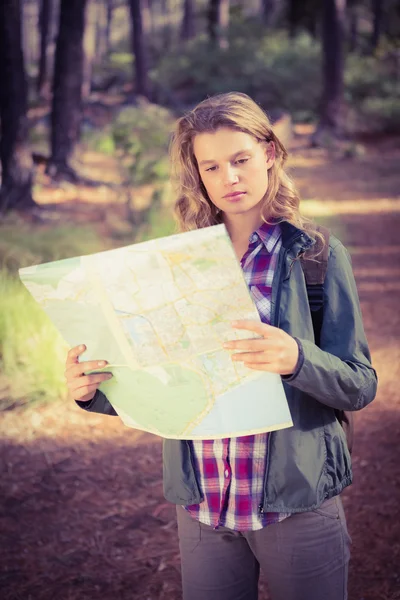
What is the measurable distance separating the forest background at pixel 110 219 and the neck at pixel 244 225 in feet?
2.12

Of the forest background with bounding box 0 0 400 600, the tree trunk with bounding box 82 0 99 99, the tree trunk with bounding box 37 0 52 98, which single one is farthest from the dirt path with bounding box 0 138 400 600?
the tree trunk with bounding box 37 0 52 98

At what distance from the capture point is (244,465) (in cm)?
168

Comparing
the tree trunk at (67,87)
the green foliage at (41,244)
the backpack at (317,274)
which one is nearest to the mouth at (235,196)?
the backpack at (317,274)

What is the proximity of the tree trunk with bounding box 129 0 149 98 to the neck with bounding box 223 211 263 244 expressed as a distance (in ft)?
77.7

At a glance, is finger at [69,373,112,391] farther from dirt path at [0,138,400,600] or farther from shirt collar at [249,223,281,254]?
dirt path at [0,138,400,600]

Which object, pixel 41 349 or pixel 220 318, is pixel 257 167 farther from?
pixel 41 349

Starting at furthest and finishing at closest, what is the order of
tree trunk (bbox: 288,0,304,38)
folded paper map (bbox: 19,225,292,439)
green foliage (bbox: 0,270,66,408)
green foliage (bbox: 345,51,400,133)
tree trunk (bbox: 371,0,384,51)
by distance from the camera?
tree trunk (bbox: 288,0,304,38) → tree trunk (bbox: 371,0,384,51) → green foliage (bbox: 345,51,400,133) → green foliage (bbox: 0,270,66,408) → folded paper map (bbox: 19,225,292,439)

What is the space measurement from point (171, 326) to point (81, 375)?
322mm

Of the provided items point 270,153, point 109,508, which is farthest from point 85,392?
point 109,508

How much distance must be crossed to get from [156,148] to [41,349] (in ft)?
32.6

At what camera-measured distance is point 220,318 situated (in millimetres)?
1445

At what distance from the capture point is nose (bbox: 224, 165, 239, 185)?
1.67 metres

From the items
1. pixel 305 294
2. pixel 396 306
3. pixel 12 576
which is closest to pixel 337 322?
pixel 305 294

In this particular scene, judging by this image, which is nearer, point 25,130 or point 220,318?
point 220,318
